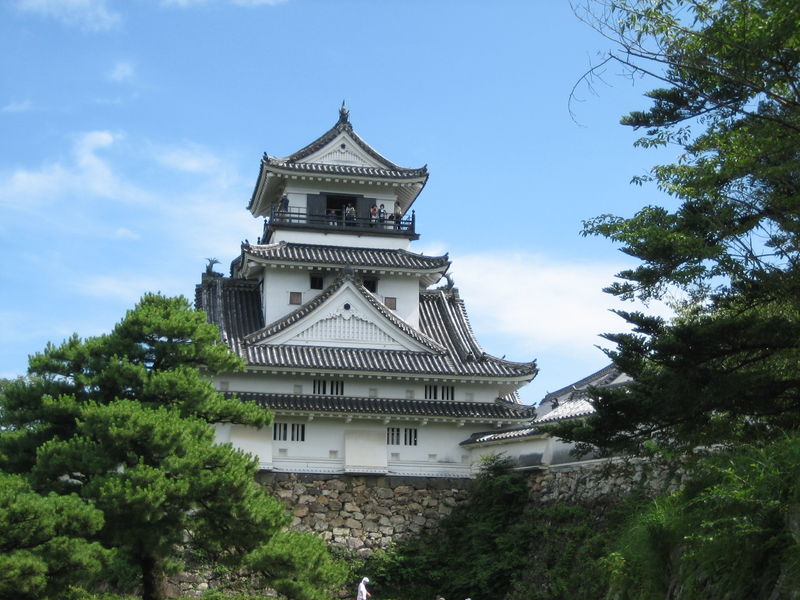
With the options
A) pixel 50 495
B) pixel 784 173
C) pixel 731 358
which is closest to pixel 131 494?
pixel 50 495

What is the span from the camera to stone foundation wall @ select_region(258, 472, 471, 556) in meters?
27.3

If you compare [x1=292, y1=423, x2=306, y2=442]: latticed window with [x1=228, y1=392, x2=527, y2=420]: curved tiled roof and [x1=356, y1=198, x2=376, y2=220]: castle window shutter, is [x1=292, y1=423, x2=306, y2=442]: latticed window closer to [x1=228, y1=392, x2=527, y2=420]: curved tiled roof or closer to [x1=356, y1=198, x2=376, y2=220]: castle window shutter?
[x1=228, y1=392, x2=527, y2=420]: curved tiled roof

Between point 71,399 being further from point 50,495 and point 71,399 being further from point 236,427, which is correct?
point 236,427

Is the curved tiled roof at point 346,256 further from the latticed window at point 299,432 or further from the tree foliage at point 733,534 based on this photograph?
the tree foliage at point 733,534

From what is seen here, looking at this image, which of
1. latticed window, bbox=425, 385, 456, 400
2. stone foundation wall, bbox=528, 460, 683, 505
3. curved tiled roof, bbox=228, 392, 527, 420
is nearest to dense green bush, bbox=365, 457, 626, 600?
stone foundation wall, bbox=528, 460, 683, 505

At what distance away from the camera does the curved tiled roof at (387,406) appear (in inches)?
1091

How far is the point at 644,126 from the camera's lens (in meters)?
16.8

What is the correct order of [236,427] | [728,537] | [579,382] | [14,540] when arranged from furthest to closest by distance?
[579,382], [236,427], [14,540], [728,537]

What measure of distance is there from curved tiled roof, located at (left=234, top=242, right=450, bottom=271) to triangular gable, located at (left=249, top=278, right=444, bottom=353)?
1.06m

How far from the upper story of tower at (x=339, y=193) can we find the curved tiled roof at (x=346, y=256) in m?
0.44

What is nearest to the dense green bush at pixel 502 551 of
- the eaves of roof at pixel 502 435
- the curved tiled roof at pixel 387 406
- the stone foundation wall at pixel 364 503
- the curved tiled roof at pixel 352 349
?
the stone foundation wall at pixel 364 503

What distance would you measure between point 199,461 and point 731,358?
30.6 ft

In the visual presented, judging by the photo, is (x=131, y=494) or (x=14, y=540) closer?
(x=14, y=540)

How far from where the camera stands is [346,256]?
3070cm
